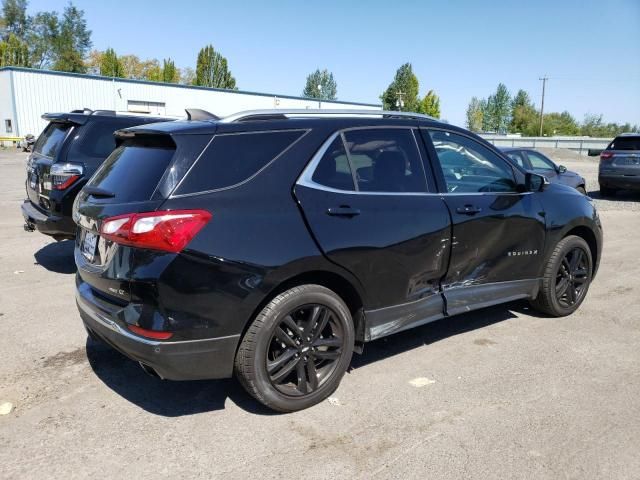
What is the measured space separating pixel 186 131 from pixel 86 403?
1.85m

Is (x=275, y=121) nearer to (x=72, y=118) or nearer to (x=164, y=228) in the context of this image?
(x=164, y=228)

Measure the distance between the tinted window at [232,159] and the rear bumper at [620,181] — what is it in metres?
14.2

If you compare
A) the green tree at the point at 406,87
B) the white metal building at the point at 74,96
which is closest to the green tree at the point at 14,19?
the white metal building at the point at 74,96

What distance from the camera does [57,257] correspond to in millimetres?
7312

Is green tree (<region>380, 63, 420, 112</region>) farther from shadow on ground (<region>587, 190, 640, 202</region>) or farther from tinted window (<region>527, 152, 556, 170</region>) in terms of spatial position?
tinted window (<region>527, 152, 556, 170</region>)

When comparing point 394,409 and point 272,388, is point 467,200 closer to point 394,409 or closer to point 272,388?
point 394,409

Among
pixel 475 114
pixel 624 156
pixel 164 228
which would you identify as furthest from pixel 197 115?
pixel 475 114

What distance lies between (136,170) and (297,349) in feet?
4.81

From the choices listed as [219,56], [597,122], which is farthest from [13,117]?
[597,122]

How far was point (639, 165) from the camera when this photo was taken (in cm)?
1456

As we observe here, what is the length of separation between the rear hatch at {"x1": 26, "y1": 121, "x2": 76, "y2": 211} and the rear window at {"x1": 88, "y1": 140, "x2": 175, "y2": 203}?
3070 millimetres

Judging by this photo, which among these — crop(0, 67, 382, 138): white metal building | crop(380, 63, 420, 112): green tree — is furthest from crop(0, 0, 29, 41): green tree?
crop(380, 63, 420, 112): green tree

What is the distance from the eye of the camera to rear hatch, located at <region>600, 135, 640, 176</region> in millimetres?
14555

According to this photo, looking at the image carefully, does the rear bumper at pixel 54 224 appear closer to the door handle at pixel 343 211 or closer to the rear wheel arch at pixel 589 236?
the door handle at pixel 343 211
